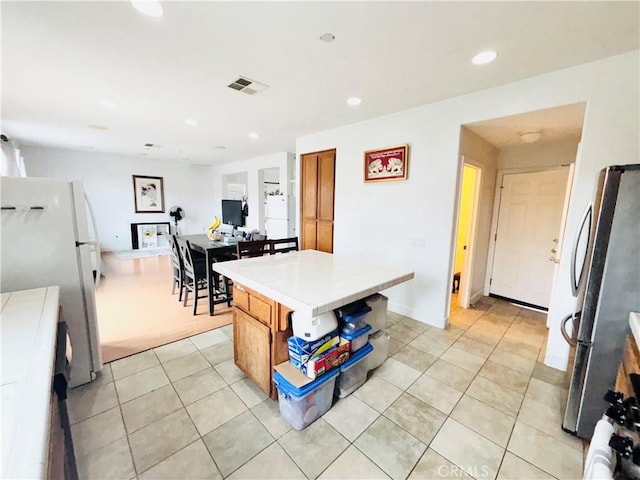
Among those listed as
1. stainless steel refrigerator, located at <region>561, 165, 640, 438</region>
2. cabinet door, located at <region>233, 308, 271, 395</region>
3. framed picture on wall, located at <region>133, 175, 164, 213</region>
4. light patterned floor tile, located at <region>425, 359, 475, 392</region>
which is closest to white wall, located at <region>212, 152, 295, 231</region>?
framed picture on wall, located at <region>133, 175, 164, 213</region>

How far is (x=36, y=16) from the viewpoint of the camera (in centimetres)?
164

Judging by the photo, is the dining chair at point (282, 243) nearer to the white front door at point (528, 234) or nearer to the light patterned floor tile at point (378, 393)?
the light patterned floor tile at point (378, 393)

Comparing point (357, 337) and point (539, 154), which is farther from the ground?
point (539, 154)

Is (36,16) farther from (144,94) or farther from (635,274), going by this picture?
(635,274)

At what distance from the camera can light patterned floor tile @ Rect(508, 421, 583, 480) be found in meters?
1.47

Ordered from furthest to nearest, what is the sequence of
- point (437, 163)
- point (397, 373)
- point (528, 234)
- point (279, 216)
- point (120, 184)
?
point (120, 184) < point (279, 216) < point (528, 234) < point (437, 163) < point (397, 373)

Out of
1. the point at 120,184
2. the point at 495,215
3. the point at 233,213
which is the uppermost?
the point at 120,184

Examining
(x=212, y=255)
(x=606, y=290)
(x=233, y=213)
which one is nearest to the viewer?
(x=606, y=290)

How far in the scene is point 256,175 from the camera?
6.88 meters

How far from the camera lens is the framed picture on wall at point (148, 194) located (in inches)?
287

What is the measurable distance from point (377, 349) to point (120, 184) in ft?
25.7

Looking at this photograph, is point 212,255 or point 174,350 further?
point 212,255

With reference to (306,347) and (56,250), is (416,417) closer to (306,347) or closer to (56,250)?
(306,347)

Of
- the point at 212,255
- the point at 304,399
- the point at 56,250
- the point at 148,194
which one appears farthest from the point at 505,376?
the point at 148,194
